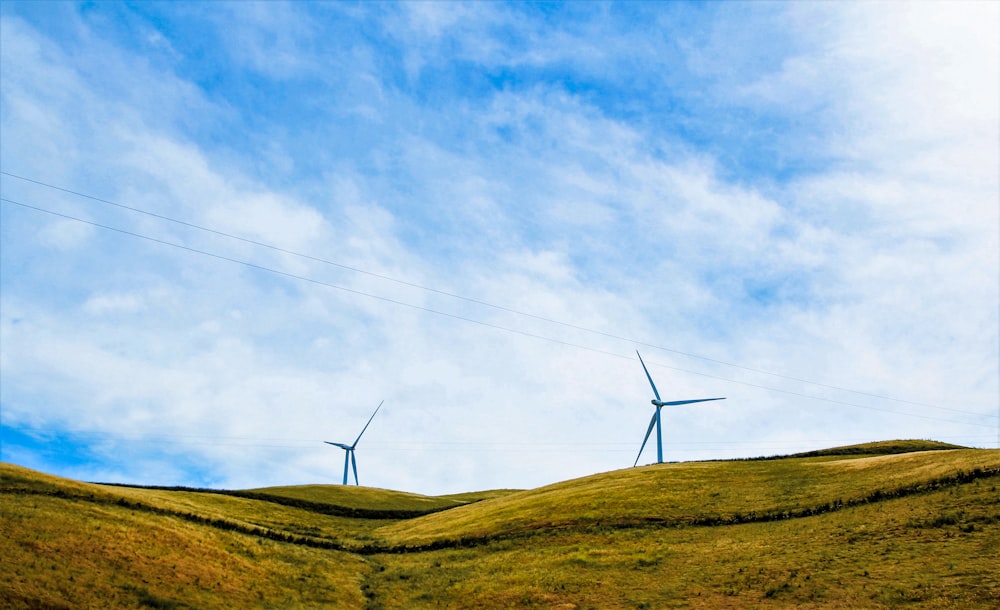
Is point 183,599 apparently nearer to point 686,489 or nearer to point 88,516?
point 88,516

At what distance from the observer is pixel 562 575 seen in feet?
159

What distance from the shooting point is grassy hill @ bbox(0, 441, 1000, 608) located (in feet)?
126

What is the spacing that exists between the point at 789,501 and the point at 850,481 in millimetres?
8029

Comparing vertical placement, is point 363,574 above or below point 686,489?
below

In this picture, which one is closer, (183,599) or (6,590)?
(6,590)

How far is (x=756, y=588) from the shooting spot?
40.8 meters

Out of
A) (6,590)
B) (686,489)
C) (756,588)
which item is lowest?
(756,588)

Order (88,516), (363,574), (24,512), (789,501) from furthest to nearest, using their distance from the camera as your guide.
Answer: (789,501) → (363,574) → (88,516) → (24,512)

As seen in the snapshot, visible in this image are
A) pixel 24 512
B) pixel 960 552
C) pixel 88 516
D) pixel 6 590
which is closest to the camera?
pixel 6 590

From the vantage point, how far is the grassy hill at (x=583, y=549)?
38.5 m

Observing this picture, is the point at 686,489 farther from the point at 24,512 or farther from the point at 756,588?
the point at 24,512

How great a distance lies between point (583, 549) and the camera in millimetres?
54875

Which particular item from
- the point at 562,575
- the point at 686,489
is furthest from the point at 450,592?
the point at 686,489

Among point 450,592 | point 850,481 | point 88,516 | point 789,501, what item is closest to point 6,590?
point 88,516
